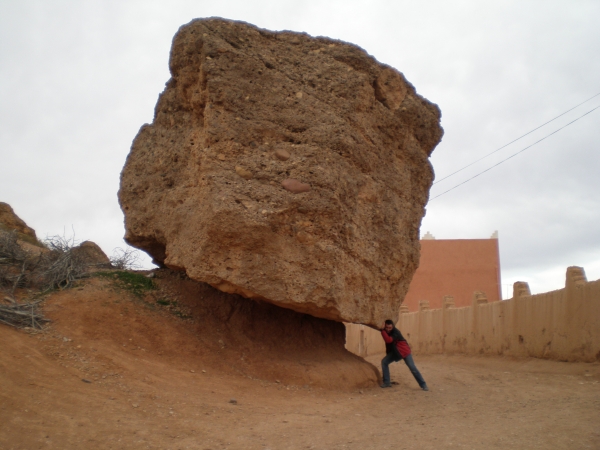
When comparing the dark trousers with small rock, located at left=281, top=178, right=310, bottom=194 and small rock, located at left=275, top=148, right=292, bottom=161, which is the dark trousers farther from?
small rock, located at left=275, top=148, right=292, bottom=161

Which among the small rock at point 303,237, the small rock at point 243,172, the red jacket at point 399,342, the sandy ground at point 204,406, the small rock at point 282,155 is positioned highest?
the small rock at point 282,155

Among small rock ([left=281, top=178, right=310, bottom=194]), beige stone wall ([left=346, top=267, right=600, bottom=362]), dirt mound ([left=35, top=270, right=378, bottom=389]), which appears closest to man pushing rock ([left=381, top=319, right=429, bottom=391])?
dirt mound ([left=35, top=270, right=378, bottom=389])

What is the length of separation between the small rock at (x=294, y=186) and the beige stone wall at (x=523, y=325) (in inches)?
202

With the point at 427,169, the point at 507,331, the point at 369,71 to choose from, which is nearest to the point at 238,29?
the point at 369,71

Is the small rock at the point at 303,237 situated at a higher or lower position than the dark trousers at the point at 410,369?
higher

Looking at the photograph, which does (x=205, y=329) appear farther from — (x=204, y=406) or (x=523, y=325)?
(x=523, y=325)

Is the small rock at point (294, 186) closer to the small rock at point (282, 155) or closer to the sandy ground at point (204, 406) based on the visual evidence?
the small rock at point (282, 155)

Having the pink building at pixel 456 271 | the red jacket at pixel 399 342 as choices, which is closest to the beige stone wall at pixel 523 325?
the red jacket at pixel 399 342

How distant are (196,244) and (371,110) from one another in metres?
3.20

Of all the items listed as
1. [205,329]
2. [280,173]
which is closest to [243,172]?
[280,173]

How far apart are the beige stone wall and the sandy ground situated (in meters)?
1.39

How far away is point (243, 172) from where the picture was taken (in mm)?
6547

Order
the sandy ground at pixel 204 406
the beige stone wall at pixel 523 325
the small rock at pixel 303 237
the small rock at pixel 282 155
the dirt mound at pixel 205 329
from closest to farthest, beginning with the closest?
the sandy ground at pixel 204 406 < the dirt mound at pixel 205 329 < the small rock at pixel 303 237 < the small rock at pixel 282 155 < the beige stone wall at pixel 523 325

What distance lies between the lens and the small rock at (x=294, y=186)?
659 cm
